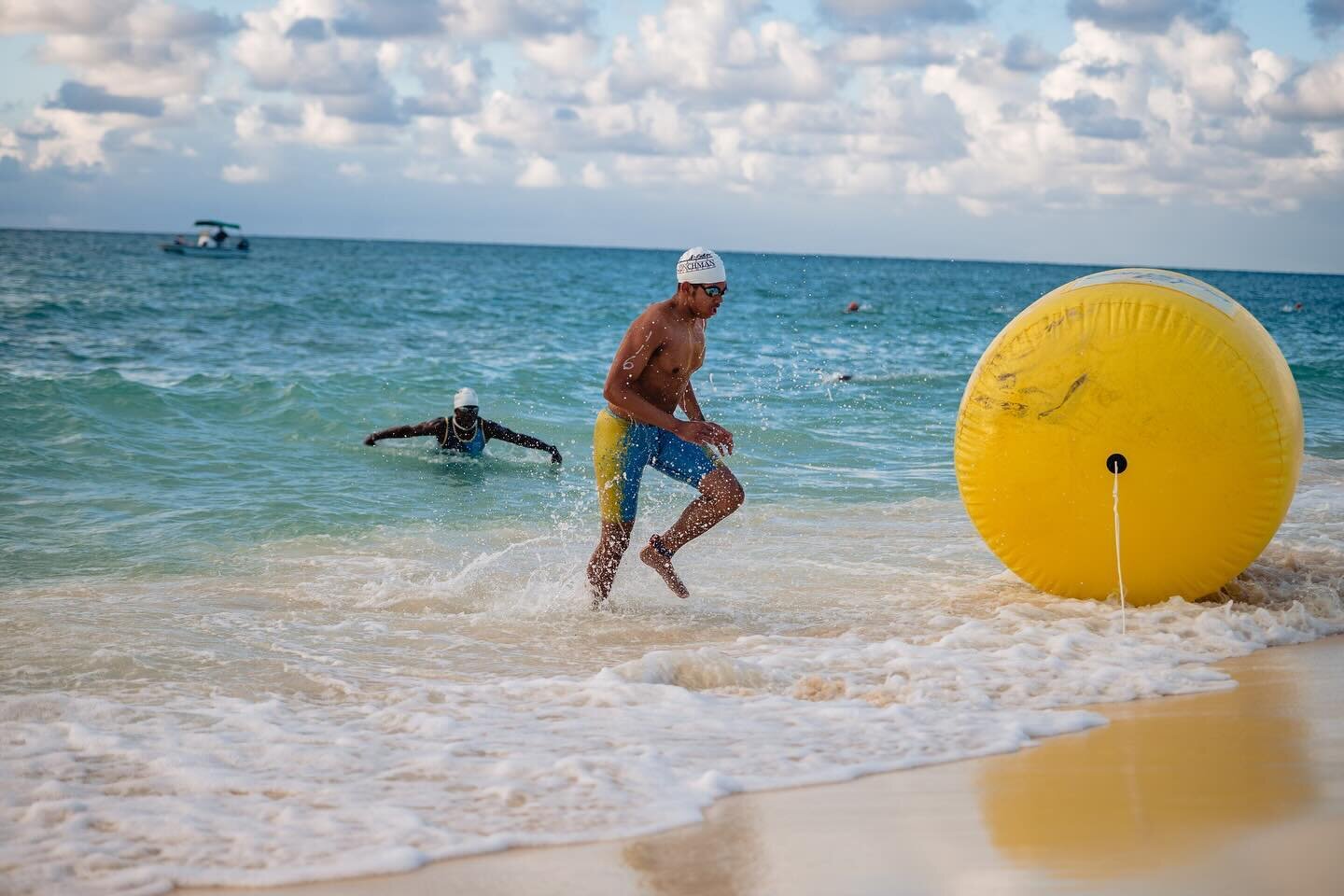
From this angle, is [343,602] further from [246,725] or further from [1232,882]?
[1232,882]

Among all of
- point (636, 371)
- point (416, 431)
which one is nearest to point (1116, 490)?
point (636, 371)

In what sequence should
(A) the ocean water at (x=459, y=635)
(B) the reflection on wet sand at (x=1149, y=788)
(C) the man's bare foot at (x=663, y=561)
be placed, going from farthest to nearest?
(C) the man's bare foot at (x=663, y=561)
(A) the ocean water at (x=459, y=635)
(B) the reflection on wet sand at (x=1149, y=788)

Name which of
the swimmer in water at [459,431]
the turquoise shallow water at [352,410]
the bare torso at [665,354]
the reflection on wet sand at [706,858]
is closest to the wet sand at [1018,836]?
the reflection on wet sand at [706,858]

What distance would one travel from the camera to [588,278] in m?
71.9

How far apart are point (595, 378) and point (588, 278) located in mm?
52565

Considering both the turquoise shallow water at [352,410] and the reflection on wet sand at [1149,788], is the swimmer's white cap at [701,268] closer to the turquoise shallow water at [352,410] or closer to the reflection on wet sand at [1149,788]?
the reflection on wet sand at [1149,788]

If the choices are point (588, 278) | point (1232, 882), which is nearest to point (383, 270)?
point (588, 278)

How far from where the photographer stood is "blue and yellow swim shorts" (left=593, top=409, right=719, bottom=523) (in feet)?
21.2

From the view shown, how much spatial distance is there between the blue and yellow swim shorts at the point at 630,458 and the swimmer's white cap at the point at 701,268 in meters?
0.83

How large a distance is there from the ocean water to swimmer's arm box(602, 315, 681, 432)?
115 centimetres

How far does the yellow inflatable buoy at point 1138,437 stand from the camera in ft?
18.5

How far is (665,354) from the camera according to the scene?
6398mm

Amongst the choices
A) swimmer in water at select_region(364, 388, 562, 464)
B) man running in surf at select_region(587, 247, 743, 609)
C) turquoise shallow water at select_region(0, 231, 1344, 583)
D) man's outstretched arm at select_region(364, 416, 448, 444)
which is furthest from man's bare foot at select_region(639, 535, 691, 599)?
man's outstretched arm at select_region(364, 416, 448, 444)

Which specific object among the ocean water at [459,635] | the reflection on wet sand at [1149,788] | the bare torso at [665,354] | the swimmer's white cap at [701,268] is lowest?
the ocean water at [459,635]
